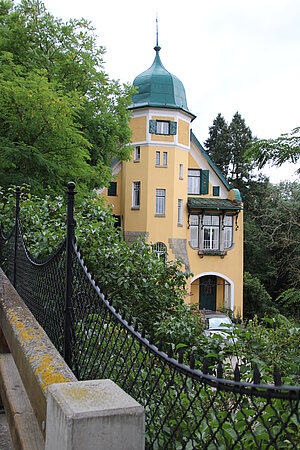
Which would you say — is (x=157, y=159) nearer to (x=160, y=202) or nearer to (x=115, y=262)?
(x=160, y=202)

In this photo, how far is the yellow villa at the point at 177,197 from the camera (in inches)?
1144

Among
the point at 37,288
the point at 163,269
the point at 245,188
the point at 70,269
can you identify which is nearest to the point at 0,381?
the point at 37,288

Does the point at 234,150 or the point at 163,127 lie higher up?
the point at 234,150

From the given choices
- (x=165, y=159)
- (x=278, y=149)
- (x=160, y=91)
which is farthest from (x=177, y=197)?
(x=278, y=149)

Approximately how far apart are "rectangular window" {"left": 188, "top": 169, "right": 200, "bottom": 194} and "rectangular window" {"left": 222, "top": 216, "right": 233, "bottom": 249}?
8.80 ft

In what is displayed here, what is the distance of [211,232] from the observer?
3159 cm

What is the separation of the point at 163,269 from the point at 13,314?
419cm

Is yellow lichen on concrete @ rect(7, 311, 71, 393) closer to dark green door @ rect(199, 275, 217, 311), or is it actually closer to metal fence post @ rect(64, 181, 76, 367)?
metal fence post @ rect(64, 181, 76, 367)

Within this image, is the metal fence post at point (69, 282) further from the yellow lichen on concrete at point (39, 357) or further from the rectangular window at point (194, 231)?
the rectangular window at point (194, 231)

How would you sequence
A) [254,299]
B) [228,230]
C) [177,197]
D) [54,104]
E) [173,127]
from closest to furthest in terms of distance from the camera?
[54,104] < [173,127] < [177,197] < [228,230] < [254,299]

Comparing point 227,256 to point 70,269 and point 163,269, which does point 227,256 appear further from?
point 70,269

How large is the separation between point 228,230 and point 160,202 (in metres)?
5.45

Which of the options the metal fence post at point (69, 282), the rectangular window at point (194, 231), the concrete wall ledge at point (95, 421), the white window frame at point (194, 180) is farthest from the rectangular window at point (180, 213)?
the concrete wall ledge at point (95, 421)

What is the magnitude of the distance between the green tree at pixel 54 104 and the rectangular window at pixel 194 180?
11.2m
